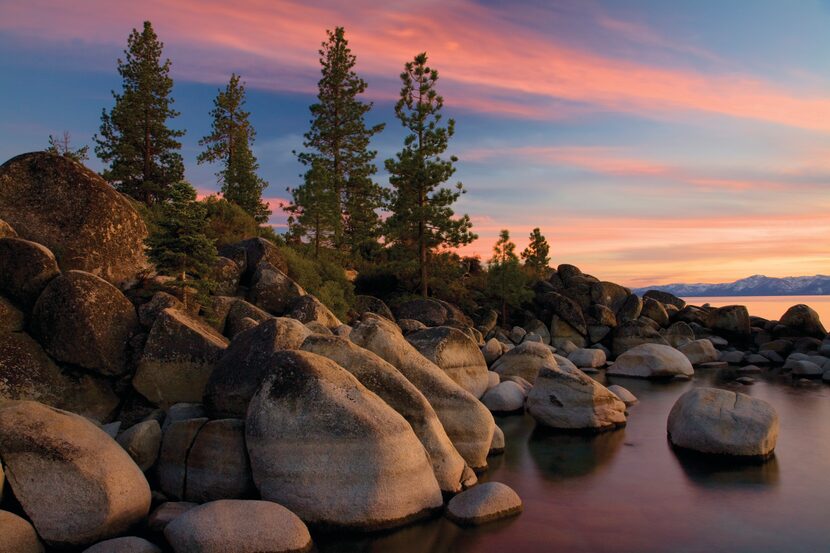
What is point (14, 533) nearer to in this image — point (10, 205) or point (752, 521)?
point (10, 205)

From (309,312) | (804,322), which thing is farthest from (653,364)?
(804,322)

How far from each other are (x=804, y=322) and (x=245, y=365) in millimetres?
42812

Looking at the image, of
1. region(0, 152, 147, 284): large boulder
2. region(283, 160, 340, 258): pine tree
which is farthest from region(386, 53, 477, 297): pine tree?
region(0, 152, 147, 284): large boulder

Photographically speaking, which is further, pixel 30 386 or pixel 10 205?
pixel 10 205

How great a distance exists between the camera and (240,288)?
2627cm

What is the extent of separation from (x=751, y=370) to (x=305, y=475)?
1233 inches

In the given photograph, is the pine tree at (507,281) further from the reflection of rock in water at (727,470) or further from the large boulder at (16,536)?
the large boulder at (16,536)

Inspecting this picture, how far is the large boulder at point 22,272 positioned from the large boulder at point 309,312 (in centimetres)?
934

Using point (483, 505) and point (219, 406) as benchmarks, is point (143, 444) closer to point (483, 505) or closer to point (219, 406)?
point (219, 406)

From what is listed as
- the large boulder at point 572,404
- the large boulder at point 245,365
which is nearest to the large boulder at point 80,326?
the large boulder at point 245,365

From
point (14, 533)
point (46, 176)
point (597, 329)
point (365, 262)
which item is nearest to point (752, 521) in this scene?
point (14, 533)

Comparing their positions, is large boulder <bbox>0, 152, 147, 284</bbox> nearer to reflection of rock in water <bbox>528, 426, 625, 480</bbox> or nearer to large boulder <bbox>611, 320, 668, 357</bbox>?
reflection of rock in water <bbox>528, 426, 625, 480</bbox>

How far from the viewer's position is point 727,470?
1464 cm

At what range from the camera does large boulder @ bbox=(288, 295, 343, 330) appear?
77.5ft
